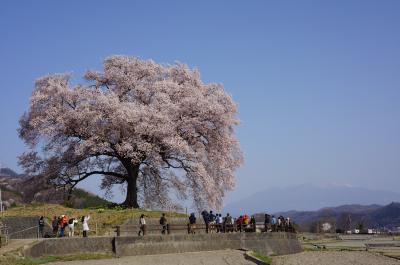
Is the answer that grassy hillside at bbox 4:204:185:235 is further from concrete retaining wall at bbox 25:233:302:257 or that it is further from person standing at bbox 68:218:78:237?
concrete retaining wall at bbox 25:233:302:257

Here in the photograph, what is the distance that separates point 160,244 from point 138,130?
11.6m

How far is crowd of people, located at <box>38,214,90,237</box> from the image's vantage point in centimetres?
3286

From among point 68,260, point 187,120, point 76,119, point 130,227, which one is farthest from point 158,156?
point 68,260

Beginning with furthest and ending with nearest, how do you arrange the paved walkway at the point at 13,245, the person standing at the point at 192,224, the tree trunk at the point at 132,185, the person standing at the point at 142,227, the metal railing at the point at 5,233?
1. the tree trunk at the point at 132,185
2. the person standing at the point at 192,224
3. the person standing at the point at 142,227
4. the metal railing at the point at 5,233
5. the paved walkway at the point at 13,245

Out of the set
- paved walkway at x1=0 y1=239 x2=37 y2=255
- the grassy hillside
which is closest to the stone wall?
the grassy hillside

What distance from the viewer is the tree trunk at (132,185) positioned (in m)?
44.2

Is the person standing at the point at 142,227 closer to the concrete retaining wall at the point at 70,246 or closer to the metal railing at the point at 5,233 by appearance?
the concrete retaining wall at the point at 70,246

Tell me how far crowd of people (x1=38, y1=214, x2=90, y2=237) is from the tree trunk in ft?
29.8

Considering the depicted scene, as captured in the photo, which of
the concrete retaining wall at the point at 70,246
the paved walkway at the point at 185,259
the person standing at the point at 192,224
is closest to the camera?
the concrete retaining wall at the point at 70,246

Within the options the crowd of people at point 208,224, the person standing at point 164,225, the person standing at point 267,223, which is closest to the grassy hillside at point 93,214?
the crowd of people at point 208,224

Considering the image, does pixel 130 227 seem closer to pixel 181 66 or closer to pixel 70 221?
pixel 70 221

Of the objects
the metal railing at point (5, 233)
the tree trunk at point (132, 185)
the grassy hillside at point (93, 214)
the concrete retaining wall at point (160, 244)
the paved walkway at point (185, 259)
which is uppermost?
the tree trunk at point (132, 185)

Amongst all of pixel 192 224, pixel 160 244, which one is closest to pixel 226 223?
pixel 192 224

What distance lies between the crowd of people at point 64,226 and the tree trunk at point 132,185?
29.8 ft
